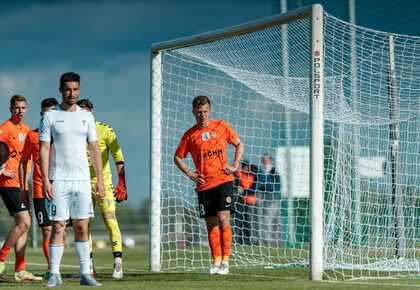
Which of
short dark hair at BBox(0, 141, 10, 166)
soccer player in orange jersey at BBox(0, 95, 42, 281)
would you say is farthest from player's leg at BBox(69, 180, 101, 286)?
soccer player in orange jersey at BBox(0, 95, 42, 281)

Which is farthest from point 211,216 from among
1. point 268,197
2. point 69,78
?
point 268,197

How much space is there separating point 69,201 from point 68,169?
1.03ft

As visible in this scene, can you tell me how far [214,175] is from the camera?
11.2 meters

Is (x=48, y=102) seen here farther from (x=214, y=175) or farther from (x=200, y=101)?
(x=214, y=175)

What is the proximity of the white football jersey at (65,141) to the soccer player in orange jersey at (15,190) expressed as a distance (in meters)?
2.22

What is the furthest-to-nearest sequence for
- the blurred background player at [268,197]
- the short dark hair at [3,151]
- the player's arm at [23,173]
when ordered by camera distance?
the blurred background player at [268,197]
the player's arm at [23,173]
the short dark hair at [3,151]

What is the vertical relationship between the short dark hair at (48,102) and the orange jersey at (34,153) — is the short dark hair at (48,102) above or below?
above

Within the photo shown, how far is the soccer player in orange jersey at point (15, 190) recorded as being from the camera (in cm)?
1108

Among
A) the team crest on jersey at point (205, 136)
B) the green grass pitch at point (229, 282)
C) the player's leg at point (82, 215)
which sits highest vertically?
the team crest on jersey at point (205, 136)

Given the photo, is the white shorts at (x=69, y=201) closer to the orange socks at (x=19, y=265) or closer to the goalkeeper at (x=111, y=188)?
the goalkeeper at (x=111, y=188)

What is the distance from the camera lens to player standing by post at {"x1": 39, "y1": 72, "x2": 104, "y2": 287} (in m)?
8.84

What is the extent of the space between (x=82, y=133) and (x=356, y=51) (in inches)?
202

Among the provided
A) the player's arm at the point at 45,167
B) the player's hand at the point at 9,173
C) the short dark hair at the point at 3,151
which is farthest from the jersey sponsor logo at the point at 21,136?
the player's arm at the point at 45,167

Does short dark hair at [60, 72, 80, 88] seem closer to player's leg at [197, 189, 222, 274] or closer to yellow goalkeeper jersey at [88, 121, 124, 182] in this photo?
yellow goalkeeper jersey at [88, 121, 124, 182]
